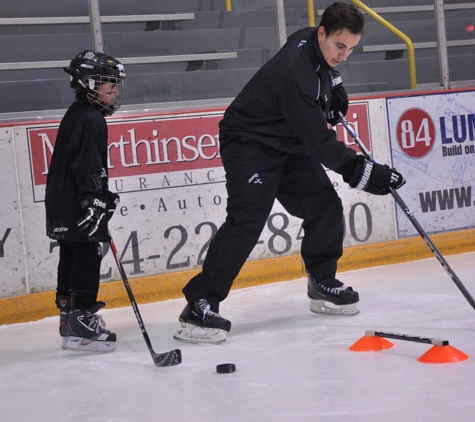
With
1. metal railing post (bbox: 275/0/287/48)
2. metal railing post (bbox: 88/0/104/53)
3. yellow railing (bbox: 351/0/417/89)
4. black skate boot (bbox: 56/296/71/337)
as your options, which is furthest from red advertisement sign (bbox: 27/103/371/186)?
yellow railing (bbox: 351/0/417/89)

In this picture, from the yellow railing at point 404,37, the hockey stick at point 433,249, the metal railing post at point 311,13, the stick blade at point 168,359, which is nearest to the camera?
the stick blade at point 168,359

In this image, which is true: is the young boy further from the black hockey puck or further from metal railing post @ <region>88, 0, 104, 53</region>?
metal railing post @ <region>88, 0, 104, 53</region>

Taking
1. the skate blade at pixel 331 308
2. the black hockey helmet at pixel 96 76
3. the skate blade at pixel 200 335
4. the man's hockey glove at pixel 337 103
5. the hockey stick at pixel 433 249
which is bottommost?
the skate blade at pixel 331 308

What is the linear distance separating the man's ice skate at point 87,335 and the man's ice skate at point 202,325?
0.26m

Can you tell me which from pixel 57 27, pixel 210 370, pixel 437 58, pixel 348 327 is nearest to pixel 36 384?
pixel 210 370

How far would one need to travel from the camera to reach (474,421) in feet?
5.01

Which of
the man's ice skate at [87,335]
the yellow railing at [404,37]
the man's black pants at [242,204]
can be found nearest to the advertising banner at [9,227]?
the man's ice skate at [87,335]

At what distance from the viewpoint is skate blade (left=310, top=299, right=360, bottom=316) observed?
9.43 ft

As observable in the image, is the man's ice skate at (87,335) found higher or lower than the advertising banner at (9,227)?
lower

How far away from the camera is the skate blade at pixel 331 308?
288cm

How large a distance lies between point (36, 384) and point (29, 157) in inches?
55.2

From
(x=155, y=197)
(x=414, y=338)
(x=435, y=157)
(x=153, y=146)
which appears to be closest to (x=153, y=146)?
(x=153, y=146)

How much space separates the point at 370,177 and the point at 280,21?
1.78 m

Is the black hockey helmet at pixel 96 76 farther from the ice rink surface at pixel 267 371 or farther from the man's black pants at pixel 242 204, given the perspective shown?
the ice rink surface at pixel 267 371
